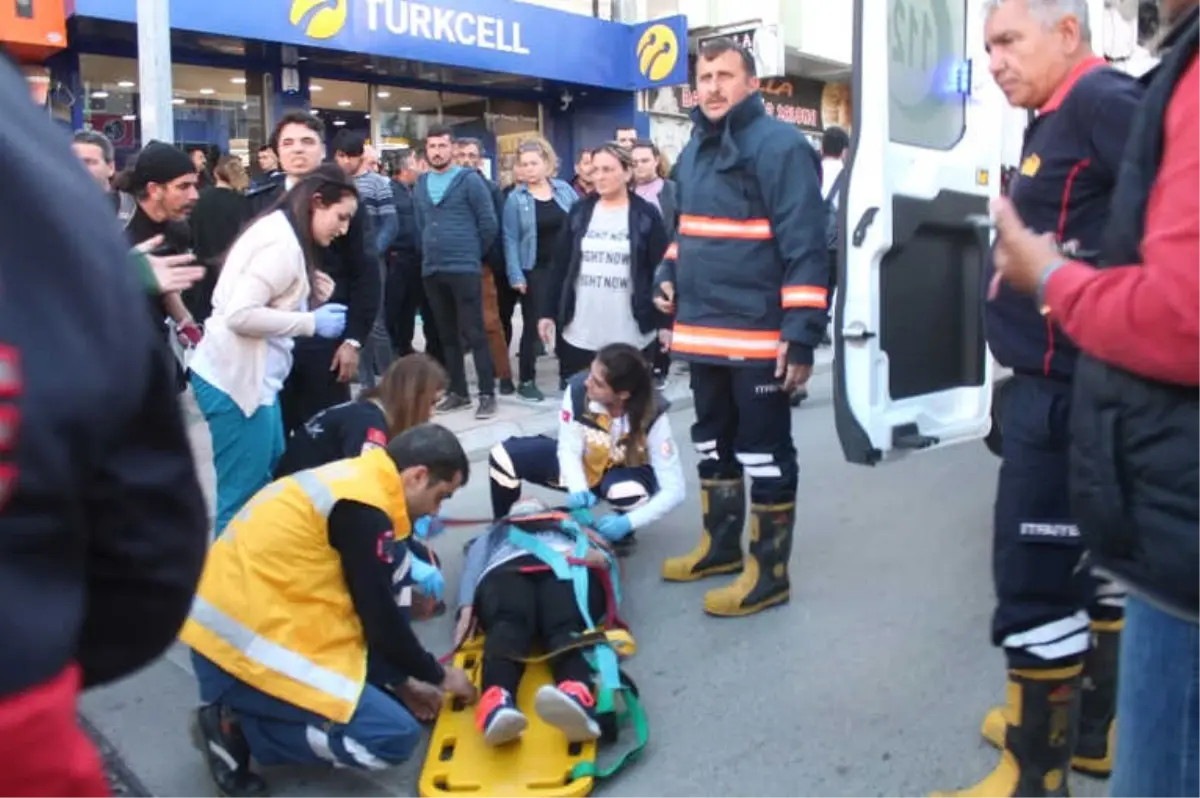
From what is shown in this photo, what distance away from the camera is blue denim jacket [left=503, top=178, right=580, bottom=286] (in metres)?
8.49

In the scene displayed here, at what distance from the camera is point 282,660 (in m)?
3.00

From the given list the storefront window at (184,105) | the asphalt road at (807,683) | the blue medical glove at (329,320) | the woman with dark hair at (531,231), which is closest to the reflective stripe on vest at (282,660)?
the asphalt road at (807,683)

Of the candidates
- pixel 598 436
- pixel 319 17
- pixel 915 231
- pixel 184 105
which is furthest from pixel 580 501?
pixel 184 105

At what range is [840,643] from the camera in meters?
3.98

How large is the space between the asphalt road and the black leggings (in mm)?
304

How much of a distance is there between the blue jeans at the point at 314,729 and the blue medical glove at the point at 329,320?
5.00 feet

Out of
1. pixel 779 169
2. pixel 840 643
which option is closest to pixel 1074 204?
pixel 779 169

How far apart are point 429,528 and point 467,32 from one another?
32.3ft

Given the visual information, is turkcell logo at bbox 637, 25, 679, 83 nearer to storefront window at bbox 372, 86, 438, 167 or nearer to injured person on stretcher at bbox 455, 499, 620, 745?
storefront window at bbox 372, 86, 438, 167

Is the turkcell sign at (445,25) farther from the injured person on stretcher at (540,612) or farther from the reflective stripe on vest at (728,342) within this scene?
the injured person on stretcher at (540,612)

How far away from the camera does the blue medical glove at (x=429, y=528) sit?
4.53 meters

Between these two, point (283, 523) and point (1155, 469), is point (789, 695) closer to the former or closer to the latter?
point (283, 523)

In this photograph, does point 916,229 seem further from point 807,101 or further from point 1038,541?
point 807,101

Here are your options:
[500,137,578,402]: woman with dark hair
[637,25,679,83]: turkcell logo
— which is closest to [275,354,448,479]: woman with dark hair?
[500,137,578,402]: woman with dark hair
